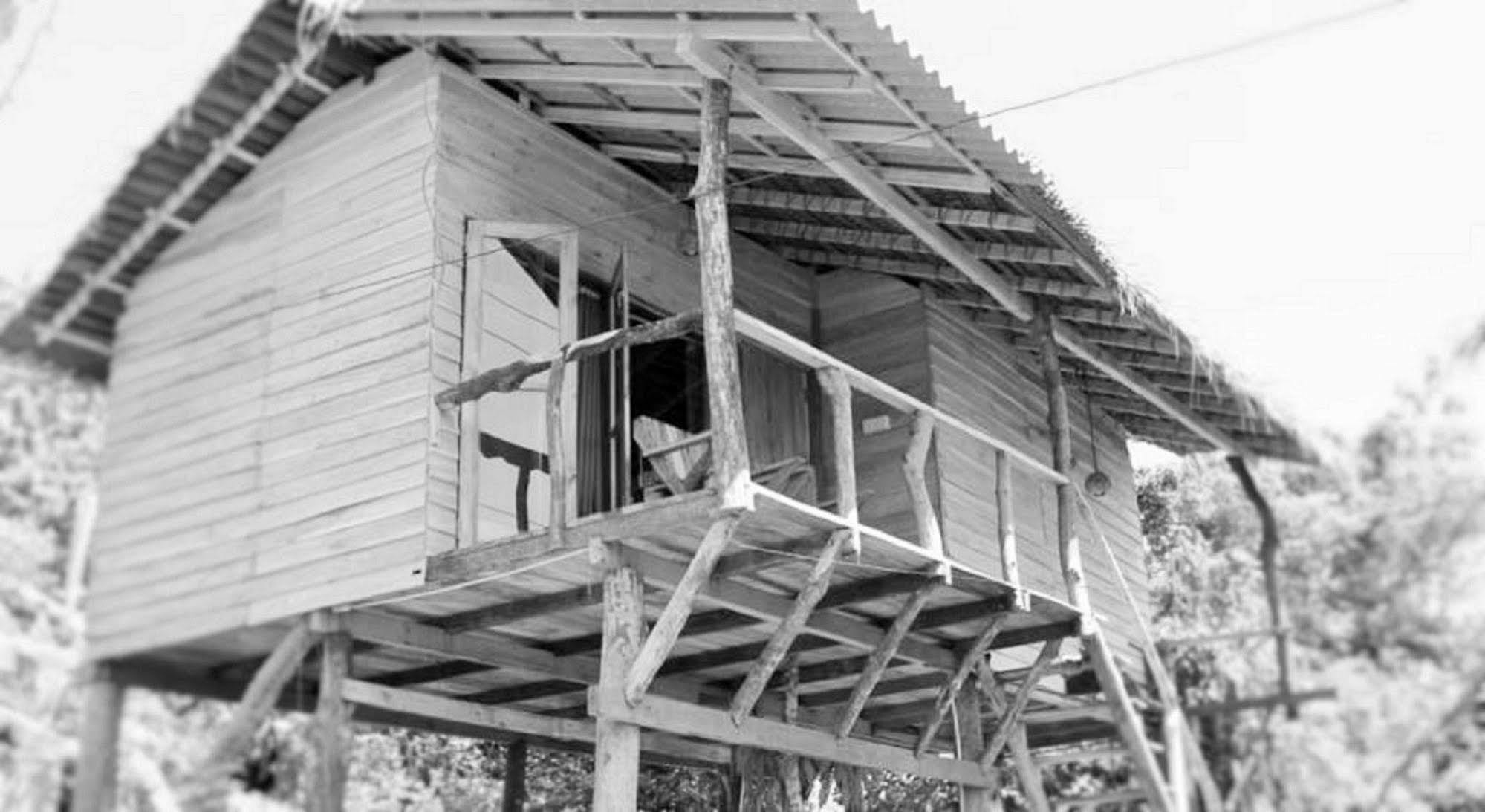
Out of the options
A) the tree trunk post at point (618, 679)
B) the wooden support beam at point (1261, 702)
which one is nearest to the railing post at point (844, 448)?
the tree trunk post at point (618, 679)

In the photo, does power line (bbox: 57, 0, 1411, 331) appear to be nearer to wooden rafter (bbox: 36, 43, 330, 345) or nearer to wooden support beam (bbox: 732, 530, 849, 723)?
wooden rafter (bbox: 36, 43, 330, 345)

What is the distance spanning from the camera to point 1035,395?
13562 mm

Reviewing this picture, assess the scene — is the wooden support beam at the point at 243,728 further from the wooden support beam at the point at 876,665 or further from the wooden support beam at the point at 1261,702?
the wooden support beam at the point at 1261,702

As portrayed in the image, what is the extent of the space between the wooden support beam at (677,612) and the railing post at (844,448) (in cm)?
81

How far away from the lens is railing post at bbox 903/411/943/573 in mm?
9109

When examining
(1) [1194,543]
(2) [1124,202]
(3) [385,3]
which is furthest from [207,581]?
(2) [1124,202]

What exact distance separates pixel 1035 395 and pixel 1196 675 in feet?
20.5

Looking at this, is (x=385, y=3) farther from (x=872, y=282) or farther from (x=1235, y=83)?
(x=1235, y=83)

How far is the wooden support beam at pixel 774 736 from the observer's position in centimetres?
789

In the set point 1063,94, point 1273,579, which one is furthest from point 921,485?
point 1273,579

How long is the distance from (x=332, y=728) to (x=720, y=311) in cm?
311

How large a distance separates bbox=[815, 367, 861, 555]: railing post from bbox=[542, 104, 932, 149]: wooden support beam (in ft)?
4.54

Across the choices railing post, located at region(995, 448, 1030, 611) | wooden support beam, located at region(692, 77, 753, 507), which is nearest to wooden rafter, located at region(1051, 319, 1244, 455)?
railing post, located at region(995, 448, 1030, 611)

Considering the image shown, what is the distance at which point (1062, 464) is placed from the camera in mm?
10680
